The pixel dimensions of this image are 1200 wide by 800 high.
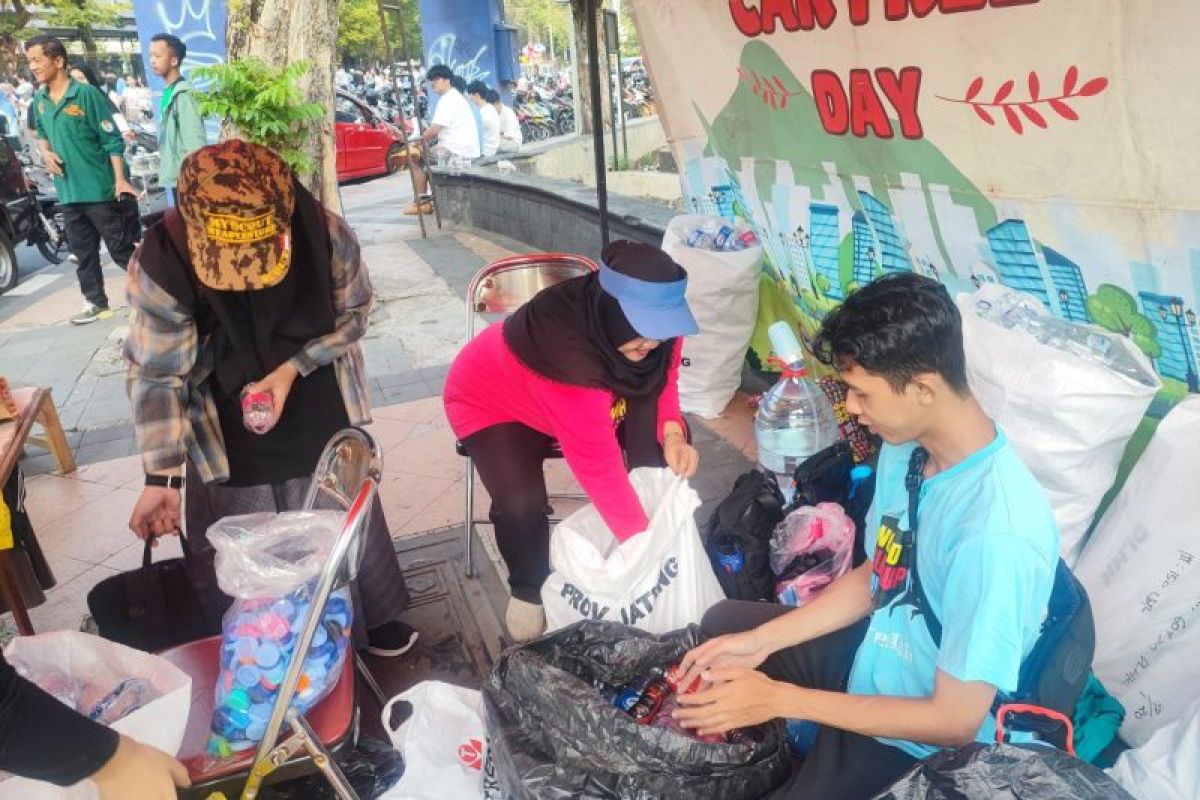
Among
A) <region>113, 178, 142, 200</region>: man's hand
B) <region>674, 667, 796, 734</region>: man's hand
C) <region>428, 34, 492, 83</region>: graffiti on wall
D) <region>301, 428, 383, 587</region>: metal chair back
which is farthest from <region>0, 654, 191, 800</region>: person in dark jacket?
<region>428, 34, 492, 83</region>: graffiti on wall

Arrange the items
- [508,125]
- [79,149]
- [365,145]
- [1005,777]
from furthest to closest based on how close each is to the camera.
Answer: [365,145] → [508,125] → [79,149] → [1005,777]

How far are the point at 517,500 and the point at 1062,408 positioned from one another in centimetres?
139

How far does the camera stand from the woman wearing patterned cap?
6.25 ft

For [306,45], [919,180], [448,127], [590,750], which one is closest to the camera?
[590,750]

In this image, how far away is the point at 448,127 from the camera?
30.8 ft

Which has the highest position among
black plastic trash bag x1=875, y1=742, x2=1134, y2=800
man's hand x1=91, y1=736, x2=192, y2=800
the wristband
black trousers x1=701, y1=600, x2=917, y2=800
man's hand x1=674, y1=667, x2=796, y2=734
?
the wristband

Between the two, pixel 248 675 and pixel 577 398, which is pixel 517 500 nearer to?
pixel 577 398

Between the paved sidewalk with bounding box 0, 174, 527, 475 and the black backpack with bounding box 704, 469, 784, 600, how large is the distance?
238 centimetres

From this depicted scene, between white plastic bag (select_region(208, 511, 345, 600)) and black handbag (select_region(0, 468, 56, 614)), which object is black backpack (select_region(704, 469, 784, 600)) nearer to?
white plastic bag (select_region(208, 511, 345, 600))

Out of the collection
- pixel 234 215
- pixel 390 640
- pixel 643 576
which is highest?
pixel 234 215

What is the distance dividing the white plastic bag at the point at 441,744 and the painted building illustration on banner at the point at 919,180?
1785 mm

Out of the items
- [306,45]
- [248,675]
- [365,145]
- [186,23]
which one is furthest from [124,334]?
[365,145]

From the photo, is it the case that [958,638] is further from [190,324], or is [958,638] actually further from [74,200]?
[74,200]

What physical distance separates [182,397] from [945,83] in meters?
2.15
